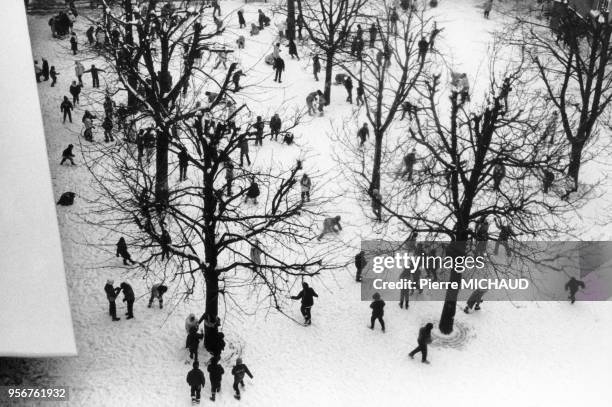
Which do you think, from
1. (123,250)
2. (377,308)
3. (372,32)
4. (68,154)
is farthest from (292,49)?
(377,308)

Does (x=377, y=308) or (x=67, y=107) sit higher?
(x=67, y=107)

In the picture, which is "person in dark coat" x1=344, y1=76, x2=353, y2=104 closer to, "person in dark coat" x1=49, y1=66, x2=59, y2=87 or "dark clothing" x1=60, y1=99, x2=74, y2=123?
"dark clothing" x1=60, y1=99, x2=74, y2=123

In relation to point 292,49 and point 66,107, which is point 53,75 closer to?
point 66,107

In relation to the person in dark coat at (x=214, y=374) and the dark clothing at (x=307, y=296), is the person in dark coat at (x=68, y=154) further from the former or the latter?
the person in dark coat at (x=214, y=374)

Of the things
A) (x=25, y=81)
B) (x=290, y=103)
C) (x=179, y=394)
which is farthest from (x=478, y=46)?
(x=25, y=81)

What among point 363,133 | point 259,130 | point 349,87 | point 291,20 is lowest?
point 363,133

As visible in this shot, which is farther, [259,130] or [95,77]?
[95,77]

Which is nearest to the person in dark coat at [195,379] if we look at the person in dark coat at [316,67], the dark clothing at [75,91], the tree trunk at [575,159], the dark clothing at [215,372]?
the dark clothing at [215,372]

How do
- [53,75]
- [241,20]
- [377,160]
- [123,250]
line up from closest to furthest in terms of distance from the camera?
1. [123,250]
2. [377,160]
3. [53,75]
4. [241,20]
